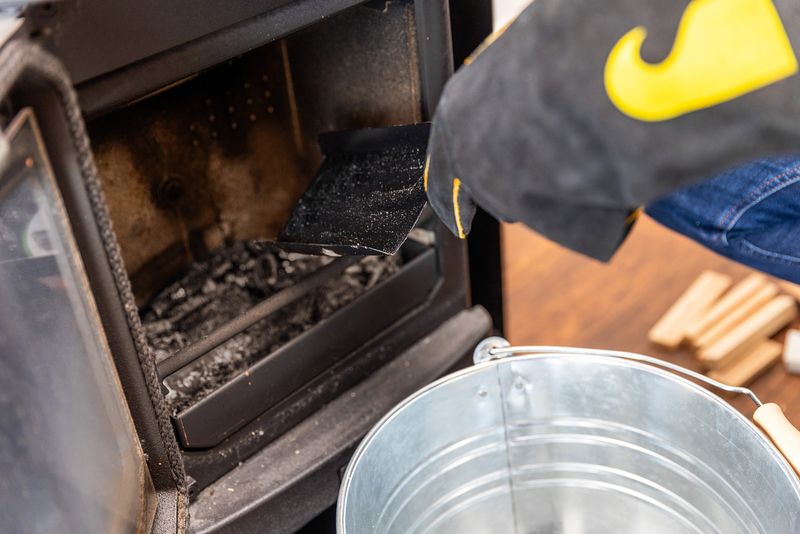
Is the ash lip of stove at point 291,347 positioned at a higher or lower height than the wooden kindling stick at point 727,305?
higher

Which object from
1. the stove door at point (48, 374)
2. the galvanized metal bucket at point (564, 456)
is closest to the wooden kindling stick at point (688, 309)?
the galvanized metal bucket at point (564, 456)

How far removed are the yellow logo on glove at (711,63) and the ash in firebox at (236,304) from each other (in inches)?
19.5

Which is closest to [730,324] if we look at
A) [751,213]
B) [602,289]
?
[602,289]

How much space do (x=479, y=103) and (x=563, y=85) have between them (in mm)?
61

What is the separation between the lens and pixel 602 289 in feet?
4.33

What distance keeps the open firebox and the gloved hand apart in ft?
0.73

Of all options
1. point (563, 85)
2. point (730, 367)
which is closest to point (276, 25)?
point (563, 85)

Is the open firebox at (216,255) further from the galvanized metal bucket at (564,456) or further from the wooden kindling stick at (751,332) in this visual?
the wooden kindling stick at (751,332)

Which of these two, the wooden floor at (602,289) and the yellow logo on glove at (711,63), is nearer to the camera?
the yellow logo on glove at (711,63)

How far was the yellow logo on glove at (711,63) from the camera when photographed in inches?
18.8

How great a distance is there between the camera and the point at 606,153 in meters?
0.49

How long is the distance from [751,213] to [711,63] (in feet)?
1.12

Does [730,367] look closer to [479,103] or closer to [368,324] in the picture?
[368,324]

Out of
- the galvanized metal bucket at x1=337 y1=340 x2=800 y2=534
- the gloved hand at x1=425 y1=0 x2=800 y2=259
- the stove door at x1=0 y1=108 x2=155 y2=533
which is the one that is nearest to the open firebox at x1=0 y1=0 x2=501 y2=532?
the stove door at x1=0 y1=108 x2=155 y2=533
